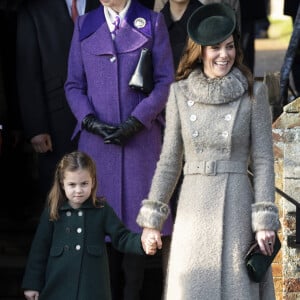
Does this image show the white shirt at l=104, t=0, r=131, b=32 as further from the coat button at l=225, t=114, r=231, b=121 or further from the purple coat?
the coat button at l=225, t=114, r=231, b=121

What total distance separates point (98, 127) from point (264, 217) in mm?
1592

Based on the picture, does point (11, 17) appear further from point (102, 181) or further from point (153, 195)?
point (153, 195)

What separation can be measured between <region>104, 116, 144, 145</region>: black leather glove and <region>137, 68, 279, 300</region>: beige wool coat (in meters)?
1.00

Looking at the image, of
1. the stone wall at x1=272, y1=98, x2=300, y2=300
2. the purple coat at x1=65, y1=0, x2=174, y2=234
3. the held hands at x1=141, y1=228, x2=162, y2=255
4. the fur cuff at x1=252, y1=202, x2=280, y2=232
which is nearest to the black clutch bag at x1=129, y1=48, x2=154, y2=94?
the purple coat at x1=65, y1=0, x2=174, y2=234

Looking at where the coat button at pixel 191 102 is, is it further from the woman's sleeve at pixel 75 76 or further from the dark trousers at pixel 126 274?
the dark trousers at pixel 126 274

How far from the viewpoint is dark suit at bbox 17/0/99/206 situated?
8008 millimetres

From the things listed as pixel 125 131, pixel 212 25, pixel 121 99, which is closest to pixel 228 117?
pixel 212 25

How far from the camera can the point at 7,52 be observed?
28.9 ft

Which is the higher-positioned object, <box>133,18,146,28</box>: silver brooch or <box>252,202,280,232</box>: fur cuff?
<box>133,18,146,28</box>: silver brooch

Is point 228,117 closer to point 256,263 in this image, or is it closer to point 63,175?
point 256,263

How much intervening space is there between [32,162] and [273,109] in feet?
6.63

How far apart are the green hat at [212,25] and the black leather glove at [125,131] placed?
1.06m

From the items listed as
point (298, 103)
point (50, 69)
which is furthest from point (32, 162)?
point (298, 103)

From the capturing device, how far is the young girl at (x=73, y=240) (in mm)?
6680
